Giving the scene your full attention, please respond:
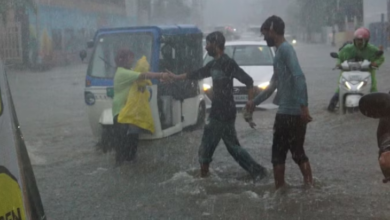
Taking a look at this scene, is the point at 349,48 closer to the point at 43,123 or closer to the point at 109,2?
the point at 43,123

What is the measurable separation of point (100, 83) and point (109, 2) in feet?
120

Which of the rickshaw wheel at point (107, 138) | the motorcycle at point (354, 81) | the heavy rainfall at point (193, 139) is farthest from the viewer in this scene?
the motorcycle at point (354, 81)

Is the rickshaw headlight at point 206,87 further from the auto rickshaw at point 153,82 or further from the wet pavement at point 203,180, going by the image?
the auto rickshaw at point 153,82

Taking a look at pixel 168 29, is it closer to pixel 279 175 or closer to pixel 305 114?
pixel 279 175

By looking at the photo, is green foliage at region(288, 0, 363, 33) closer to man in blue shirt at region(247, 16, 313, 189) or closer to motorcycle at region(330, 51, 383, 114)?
motorcycle at region(330, 51, 383, 114)

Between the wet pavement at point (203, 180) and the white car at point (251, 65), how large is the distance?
0.84m

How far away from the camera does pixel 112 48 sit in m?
10.1

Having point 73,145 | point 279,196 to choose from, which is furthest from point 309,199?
point 73,145

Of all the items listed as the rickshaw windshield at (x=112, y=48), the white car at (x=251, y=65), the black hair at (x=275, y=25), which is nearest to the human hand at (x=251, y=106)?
the black hair at (x=275, y=25)

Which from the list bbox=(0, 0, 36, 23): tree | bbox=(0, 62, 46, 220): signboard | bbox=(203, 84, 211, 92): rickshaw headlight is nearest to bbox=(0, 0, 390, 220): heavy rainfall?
bbox=(0, 62, 46, 220): signboard

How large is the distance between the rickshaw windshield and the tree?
2170 centimetres

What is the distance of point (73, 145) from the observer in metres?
10.7

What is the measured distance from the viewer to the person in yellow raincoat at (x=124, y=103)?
833cm

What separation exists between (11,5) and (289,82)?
28.4 metres
